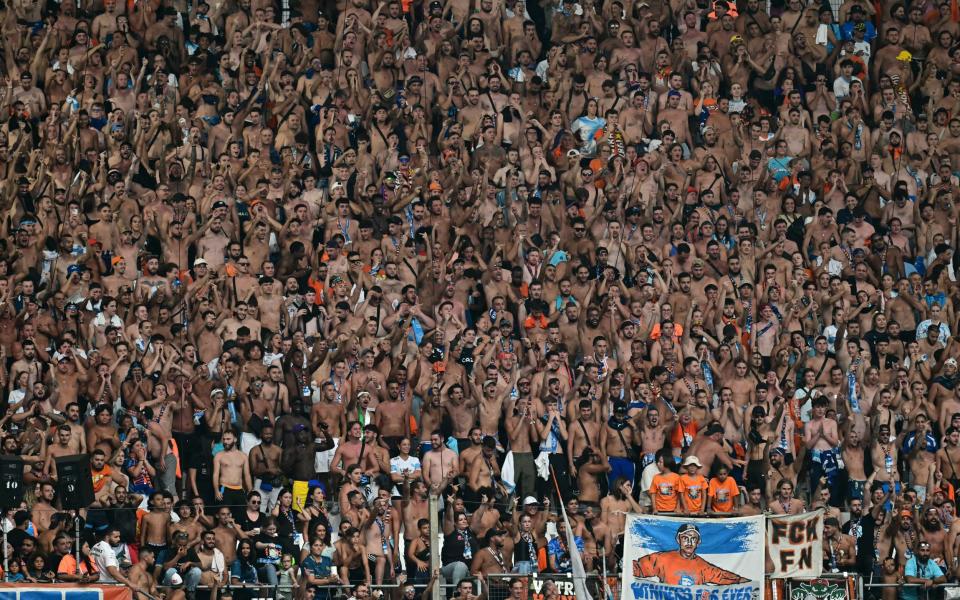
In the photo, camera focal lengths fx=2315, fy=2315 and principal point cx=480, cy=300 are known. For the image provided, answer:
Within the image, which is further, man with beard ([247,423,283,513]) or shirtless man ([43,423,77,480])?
man with beard ([247,423,283,513])

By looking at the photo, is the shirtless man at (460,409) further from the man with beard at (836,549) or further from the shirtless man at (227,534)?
the man with beard at (836,549)

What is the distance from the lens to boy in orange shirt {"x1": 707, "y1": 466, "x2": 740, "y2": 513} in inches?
1112

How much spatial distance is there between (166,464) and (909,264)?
11.1 meters

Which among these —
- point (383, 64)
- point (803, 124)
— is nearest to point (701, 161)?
point (803, 124)

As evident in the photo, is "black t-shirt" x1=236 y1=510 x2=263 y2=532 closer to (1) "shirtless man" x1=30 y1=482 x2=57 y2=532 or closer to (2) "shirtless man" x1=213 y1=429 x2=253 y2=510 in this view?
(2) "shirtless man" x1=213 y1=429 x2=253 y2=510

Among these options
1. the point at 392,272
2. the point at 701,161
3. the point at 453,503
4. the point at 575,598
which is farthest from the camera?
the point at 701,161

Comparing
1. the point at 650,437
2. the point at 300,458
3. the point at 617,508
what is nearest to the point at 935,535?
the point at 650,437

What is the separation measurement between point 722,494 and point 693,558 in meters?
3.13

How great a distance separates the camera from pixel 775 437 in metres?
29.3

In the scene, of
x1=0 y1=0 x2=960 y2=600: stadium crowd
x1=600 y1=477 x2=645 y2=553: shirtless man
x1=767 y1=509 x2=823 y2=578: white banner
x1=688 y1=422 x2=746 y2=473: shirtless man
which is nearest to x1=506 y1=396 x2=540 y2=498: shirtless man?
x1=0 y1=0 x2=960 y2=600: stadium crowd

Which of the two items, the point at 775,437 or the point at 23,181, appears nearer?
the point at 775,437

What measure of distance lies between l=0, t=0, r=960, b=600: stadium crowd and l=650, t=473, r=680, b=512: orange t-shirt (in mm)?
30

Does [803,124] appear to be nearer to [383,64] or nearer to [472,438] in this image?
[383,64]

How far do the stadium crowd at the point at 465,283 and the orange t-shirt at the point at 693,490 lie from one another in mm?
55
